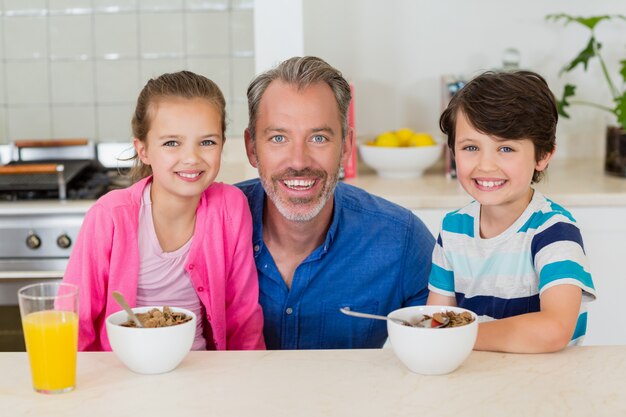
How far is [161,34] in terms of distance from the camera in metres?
3.21

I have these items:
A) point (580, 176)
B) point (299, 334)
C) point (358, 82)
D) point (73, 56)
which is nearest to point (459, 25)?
point (358, 82)

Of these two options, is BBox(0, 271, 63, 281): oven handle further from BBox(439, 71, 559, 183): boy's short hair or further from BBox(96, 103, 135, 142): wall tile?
BBox(439, 71, 559, 183): boy's short hair

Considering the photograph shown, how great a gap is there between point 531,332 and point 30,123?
2.49 metres

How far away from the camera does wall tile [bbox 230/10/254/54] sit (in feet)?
10.5

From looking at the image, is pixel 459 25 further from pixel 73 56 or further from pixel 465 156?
pixel 465 156

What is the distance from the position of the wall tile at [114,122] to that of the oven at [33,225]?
1.51ft

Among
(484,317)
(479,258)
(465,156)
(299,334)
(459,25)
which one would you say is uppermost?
(459,25)

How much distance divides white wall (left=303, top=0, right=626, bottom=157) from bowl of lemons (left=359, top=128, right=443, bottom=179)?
25 centimetres

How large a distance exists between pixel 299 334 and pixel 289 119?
1.51 feet

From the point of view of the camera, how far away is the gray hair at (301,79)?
1712 millimetres

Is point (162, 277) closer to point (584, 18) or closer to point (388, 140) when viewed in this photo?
point (388, 140)

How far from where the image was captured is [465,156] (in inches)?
59.4

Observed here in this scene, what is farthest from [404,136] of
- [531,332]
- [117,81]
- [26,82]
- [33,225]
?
[531,332]

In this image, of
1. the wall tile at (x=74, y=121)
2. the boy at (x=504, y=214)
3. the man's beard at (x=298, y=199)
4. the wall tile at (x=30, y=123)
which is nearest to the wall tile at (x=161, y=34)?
the wall tile at (x=74, y=121)
